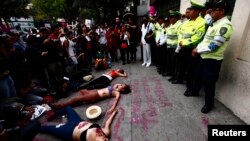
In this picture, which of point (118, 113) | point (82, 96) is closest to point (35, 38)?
point (82, 96)

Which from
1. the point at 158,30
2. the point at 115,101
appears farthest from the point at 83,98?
the point at 158,30

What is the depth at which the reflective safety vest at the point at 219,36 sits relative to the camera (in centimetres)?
300

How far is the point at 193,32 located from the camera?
375cm

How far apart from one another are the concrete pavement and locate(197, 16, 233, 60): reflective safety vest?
1070mm

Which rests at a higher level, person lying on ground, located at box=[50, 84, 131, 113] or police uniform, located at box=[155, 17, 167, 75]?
police uniform, located at box=[155, 17, 167, 75]

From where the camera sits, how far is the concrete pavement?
2967mm

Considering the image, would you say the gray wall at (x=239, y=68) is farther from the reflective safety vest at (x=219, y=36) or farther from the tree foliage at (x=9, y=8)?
the tree foliage at (x=9, y=8)

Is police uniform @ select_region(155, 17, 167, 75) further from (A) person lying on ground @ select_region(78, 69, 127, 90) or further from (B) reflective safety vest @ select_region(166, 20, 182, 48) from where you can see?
(A) person lying on ground @ select_region(78, 69, 127, 90)

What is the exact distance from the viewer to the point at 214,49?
310 cm

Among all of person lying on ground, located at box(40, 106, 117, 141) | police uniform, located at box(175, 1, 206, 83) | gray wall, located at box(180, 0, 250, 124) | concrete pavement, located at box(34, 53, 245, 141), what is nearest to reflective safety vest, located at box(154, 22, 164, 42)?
police uniform, located at box(175, 1, 206, 83)

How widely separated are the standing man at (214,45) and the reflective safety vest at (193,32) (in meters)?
0.39

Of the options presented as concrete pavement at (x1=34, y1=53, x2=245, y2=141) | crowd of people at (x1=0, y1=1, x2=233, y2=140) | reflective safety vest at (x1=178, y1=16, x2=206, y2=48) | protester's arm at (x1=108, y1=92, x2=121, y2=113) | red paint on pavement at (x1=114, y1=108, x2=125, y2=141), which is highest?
reflective safety vest at (x1=178, y1=16, x2=206, y2=48)

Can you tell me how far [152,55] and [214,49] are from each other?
166 inches

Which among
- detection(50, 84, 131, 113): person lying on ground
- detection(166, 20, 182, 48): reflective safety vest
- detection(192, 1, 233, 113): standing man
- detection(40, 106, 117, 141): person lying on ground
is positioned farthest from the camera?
detection(166, 20, 182, 48): reflective safety vest
